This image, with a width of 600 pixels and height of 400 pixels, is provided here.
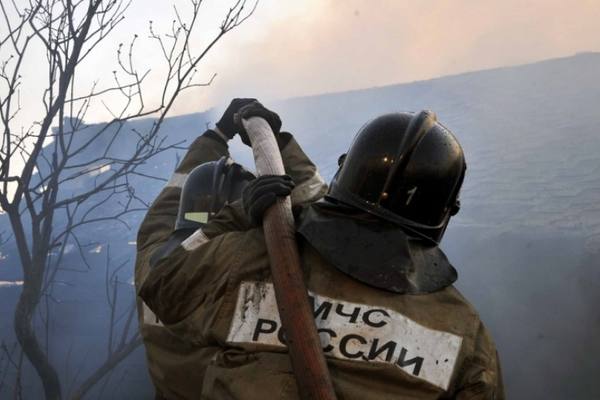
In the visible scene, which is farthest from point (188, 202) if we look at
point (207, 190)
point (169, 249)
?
point (169, 249)

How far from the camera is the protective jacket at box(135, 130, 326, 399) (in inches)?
72.3

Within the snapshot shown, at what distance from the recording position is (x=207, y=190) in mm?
2680

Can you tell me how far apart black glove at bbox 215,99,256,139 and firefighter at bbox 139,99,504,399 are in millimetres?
980

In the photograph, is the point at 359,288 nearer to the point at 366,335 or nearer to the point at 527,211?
the point at 366,335

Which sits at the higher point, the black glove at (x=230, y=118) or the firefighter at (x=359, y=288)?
the black glove at (x=230, y=118)

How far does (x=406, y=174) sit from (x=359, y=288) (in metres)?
0.42

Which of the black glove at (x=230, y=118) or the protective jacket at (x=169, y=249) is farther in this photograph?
the black glove at (x=230, y=118)

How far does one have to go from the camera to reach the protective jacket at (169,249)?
1.84m

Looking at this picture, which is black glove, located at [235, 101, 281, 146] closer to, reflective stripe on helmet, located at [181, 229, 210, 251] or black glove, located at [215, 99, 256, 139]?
black glove, located at [215, 99, 256, 139]

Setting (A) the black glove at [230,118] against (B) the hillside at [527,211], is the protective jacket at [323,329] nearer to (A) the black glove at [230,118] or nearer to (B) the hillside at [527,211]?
(A) the black glove at [230,118]

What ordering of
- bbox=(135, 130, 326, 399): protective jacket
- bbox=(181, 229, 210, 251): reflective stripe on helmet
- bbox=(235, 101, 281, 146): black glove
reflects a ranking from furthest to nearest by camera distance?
bbox=(235, 101, 281, 146): black glove < bbox=(135, 130, 326, 399): protective jacket < bbox=(181, 229, 210, 251): reflective stripe on helmet

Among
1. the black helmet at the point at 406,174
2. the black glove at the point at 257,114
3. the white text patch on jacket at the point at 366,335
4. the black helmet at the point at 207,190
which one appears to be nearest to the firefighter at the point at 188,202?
the black helmet at the point at 207,190

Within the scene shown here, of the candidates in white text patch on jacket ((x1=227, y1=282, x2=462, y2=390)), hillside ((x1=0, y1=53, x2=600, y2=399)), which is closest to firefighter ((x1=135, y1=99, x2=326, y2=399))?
white text patch on jacket ((x1=227, y1=282, x2=462, y2=390))

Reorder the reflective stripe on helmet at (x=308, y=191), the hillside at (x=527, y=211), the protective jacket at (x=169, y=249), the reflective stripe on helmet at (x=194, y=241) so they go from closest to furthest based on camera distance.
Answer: the reflective stripe on helmet at (x=194, y=241) → the protective jacket at (x=169, y=249) → the reflective stripe on helmet at (x=308, y=191) → the hillside at (x=527, y=211)
